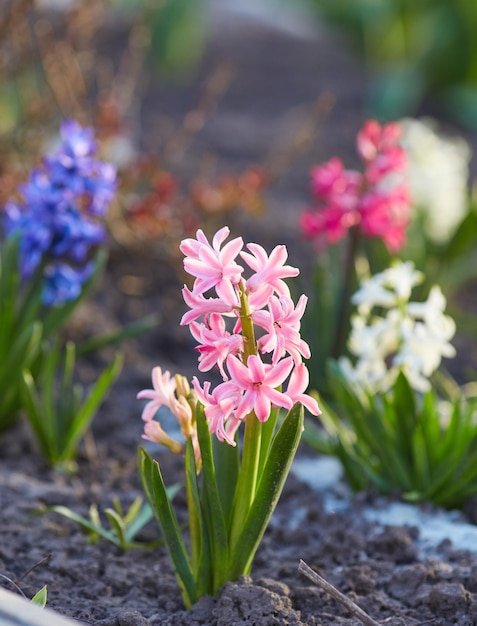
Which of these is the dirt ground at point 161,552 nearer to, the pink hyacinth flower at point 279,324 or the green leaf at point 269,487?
the green leaf at point 269,487

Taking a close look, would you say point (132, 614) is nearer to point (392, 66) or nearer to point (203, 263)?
point (203, 263)

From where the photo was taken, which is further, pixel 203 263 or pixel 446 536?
pixel 446 536

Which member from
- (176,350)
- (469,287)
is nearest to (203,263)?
(176,350)

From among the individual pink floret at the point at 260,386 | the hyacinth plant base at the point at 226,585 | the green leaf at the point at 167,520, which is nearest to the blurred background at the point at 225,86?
the hyacinth plant base at the point at 226,585

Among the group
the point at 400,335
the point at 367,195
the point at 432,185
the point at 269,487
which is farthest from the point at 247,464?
the point at 432,185

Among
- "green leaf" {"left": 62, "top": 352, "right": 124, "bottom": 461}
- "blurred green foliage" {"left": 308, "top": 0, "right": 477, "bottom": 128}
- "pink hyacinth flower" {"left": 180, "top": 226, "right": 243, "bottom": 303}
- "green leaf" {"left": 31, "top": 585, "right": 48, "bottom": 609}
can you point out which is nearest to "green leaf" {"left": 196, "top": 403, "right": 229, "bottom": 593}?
"pink hyacinth flower" {"left": 180, "top": 226, "right": 243, "bottom": 303}

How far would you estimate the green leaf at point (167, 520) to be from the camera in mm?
1816

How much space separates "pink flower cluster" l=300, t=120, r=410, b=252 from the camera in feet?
10.1

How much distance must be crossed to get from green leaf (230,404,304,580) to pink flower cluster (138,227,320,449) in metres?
0.06

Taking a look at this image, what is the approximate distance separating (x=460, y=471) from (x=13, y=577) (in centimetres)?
115

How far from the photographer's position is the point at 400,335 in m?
2.66

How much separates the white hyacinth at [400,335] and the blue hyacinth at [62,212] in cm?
86

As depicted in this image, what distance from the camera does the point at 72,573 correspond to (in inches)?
83.0

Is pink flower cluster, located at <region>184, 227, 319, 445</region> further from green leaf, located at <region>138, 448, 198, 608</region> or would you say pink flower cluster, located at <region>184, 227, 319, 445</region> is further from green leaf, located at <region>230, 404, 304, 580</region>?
green leaf, located at <region>138, 448, 198, 608</region>
